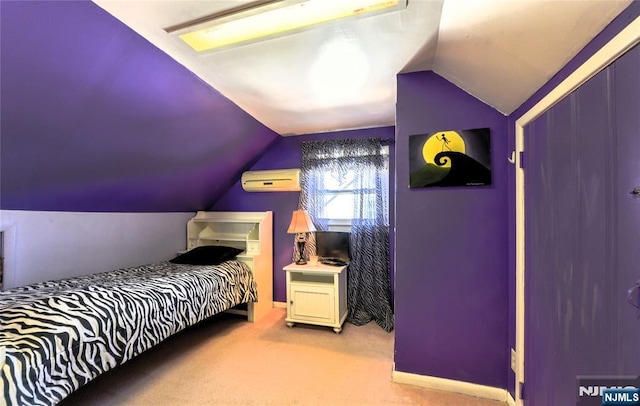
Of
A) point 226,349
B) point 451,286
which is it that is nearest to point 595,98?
point 451,286

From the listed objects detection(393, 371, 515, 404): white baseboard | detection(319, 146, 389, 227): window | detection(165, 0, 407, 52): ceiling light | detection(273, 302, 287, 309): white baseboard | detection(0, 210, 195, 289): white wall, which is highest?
detection(165, 0, 407, 52): ceiling light

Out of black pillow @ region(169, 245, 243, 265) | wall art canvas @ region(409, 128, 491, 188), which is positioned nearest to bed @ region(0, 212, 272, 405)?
black pillow @ region(169, 245, 243, 265)

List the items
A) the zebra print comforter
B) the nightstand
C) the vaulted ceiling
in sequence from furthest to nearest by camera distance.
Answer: the nightstand, the zebra print comforter, the vaulted ceiling

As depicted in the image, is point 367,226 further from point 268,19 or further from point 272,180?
point 268,19

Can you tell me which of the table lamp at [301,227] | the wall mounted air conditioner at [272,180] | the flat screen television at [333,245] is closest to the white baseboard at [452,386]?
the flat screen television at [333,245]

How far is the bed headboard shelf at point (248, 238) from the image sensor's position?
3.02 meters

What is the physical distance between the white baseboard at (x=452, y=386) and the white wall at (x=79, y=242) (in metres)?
2.90

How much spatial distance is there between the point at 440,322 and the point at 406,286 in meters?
0.32

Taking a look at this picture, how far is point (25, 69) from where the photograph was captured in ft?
4.08

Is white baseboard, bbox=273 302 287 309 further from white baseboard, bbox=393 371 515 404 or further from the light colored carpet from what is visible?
white baseboard, bbox=393 371 515 404

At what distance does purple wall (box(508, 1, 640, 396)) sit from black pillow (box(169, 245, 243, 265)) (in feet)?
8.52

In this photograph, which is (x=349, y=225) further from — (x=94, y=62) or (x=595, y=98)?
(x=94, y=62)

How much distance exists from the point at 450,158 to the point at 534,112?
504 millimetres

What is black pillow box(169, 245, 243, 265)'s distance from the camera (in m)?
2.86
